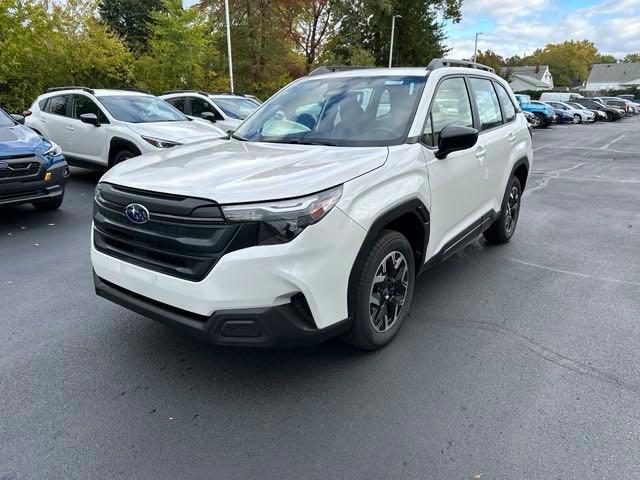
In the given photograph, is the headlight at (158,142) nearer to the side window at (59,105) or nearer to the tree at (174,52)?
the side window at (59,105)

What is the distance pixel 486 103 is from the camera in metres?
4.62

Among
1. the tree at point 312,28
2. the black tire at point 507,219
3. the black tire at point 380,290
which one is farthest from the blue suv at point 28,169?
the tree at point 312,28

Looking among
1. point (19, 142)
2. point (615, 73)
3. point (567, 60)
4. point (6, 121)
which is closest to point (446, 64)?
Answer: point (19, 142)

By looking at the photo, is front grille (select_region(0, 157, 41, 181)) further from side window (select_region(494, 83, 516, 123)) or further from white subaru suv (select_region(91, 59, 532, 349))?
side window (select_region(494, 83, 516, 123))

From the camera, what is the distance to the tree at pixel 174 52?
1830 centimetres

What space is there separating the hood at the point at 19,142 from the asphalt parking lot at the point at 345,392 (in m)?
2.11

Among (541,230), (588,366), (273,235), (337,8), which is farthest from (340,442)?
(337,8)

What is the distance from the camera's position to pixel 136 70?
19609mm

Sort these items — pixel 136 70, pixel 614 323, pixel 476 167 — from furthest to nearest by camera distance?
pixel 136 70 < pixel 476 167 < pixel 614 323

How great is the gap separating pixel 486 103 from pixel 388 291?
2.50m

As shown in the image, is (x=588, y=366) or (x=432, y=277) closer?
(x=588, y=366)

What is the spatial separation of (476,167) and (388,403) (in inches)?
87.8

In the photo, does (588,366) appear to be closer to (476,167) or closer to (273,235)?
(476,167)

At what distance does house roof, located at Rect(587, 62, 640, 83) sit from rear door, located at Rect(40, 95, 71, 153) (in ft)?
372
